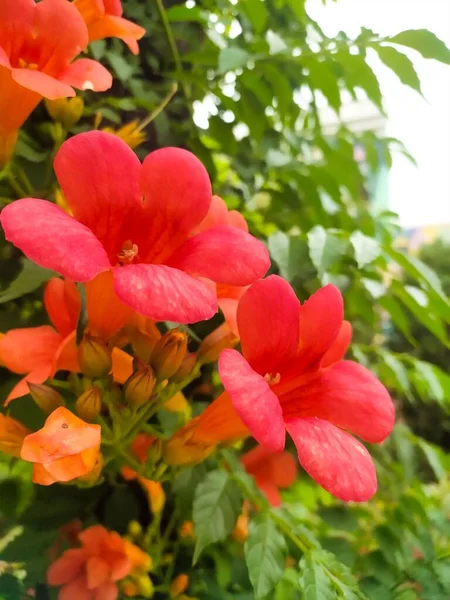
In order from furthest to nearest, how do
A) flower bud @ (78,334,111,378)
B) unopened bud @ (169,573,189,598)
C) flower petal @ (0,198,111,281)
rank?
unopened bud @ (169,573,189,598)
flower bud @ (78,334,111,378)
flower petal @ (0,198,111,281)

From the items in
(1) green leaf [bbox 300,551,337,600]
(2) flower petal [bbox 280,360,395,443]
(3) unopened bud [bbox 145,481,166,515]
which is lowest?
(3) unopened bud [bbox 145,481,166,515]

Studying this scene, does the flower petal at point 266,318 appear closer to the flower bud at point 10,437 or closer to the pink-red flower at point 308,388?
the pink-red flower at point 308,388

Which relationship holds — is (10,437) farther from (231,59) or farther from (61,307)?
(231,59)

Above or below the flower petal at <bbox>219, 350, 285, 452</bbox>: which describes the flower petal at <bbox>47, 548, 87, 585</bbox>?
below

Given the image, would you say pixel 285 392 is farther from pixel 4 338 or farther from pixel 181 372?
pixel 4 338

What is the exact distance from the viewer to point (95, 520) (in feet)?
2.12

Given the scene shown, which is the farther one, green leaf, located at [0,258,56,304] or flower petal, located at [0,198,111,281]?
green leaf, located at [0,258,56,304]

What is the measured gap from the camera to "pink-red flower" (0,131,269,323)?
0.32 metres

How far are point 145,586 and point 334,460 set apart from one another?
359 mm

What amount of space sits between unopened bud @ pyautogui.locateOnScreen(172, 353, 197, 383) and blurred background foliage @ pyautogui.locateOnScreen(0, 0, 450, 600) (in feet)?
0.47

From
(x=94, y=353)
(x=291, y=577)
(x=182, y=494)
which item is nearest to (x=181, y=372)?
(x=94, y=353)

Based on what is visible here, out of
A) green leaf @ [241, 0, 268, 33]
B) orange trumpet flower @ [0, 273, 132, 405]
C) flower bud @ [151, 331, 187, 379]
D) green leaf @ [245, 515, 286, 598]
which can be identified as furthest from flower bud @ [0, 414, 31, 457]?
green leaf @ [241, 0, 268, 33]

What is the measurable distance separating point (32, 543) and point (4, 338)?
0.27m

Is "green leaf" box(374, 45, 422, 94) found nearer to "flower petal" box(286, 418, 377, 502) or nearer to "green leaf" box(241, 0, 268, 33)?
"green leaf" box(241, 0, 268, 33)
